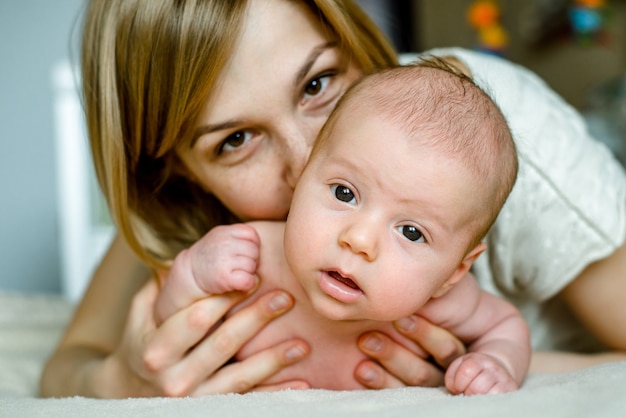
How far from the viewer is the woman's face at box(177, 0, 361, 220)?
3.61ft

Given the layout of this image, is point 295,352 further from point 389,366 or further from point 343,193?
point 343,193

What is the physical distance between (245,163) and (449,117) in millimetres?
422

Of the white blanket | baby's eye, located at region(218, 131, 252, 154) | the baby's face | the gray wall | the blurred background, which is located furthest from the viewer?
the gray wall

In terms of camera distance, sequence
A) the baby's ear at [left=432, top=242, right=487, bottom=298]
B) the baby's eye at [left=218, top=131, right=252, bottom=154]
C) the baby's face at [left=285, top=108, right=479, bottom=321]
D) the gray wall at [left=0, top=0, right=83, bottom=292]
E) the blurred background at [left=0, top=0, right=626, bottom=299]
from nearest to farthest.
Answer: the baby's face at [left=285, top=108, right=479, bottom=321], the baby's ear at [left=432, top=242, right=487, bottom=298], the baby's eye at [left=218, top=131, right=252, bottom=154], the blurred background at [left=0, top=0, right=626, bottom=299], the gray wall at [left=0, top=0, right=83, bottom=292]

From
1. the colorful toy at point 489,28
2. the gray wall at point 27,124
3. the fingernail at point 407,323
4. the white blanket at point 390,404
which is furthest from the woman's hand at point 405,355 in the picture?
the gray wall at point 27,124

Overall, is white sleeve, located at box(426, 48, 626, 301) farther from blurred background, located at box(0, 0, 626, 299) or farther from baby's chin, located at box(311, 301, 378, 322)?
blurred background, located at box(0, 0, 626, 299)

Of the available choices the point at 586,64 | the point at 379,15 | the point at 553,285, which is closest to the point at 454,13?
the point at 379,15

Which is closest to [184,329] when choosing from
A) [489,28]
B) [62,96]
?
[489,28]

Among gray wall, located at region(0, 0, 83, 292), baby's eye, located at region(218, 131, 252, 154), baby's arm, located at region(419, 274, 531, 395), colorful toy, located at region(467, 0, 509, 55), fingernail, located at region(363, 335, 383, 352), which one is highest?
baby's eye, located at region(218, 131, 252, 154)

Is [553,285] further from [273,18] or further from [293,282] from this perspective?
[273,18]

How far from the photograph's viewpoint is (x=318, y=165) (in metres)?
0.93

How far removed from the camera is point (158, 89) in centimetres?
114

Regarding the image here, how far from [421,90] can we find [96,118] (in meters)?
0.63

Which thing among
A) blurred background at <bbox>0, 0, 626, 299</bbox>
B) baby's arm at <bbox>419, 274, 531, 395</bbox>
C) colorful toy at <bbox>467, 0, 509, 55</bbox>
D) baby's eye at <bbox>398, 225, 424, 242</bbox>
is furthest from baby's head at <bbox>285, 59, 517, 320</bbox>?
colorful toy at <bbox>467, 0, 509, 55</bbox>
